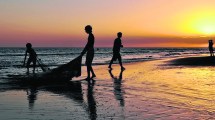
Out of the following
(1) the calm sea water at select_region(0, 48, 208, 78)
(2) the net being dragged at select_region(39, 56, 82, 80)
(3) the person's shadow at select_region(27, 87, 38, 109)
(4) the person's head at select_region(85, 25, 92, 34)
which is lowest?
(1) the calm sea water at select_region(0, 48, 208, 78)

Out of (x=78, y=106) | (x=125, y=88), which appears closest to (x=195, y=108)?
(x=78, y=106)

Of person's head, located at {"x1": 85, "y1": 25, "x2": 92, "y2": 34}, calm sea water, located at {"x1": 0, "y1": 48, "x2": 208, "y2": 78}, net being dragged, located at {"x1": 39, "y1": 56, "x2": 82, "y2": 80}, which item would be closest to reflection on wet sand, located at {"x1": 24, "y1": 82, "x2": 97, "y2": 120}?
net being dragged, located at {"x1": 39, "y1": 56, "x2": 82, "y2": 80}

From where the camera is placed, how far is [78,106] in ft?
23.3

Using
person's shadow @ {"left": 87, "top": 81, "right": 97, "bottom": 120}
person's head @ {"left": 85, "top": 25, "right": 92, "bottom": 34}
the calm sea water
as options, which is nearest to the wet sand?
person's shadow @ {"left": 87, "top": 81, "right": 97, "bottom": 120}

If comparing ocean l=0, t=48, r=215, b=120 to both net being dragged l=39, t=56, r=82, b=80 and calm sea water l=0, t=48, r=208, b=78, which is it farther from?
calm sea water l=0, t=48, r=208, b=78

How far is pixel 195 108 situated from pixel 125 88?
3.51 metres

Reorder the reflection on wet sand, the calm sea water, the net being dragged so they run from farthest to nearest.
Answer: the calm sea water → the net being dragged → the reflection on wet sand

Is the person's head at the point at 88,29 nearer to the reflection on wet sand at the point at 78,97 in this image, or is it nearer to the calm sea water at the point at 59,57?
the reflection on wet sand at the point at 78,97

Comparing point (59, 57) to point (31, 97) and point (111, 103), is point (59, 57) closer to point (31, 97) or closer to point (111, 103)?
point (31, 97)

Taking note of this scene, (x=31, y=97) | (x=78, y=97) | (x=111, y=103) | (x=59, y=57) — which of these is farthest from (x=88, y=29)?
(x=59, y=57)

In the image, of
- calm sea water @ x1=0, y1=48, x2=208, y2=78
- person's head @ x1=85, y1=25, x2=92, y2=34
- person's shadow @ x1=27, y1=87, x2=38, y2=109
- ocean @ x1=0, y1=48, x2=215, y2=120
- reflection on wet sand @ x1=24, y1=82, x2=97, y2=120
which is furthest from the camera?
calm sea water @ x1=0, y1=48, x2=208, y2=78

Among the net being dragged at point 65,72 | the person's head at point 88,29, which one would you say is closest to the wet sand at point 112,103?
the net being dragged at point 65,72

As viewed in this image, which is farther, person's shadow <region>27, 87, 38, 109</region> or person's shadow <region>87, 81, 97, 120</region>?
person's shadow <region>27, 87, 38, 109</region>

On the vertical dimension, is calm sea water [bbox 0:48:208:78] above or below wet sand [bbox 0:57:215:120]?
below
